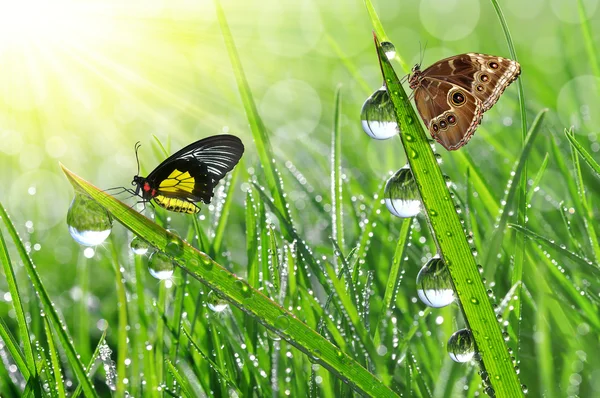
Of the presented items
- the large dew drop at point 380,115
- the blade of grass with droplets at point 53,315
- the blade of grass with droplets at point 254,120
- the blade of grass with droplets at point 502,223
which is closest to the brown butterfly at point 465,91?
the blade of grass with droplets at point 502,223

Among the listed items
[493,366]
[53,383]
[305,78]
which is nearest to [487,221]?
[493,366]

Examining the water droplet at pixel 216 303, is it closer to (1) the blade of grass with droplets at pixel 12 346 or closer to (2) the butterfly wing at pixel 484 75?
(1) the blade of grass with droplets at pixel 12 346

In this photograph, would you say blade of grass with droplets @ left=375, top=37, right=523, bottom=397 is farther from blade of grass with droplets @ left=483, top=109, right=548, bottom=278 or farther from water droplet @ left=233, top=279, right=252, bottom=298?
blade of grass with droplets @ left=483, top=109, right=548, bottom=278

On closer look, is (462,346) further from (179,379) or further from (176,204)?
(176,204)

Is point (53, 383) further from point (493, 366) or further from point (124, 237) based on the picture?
point (124, 237)

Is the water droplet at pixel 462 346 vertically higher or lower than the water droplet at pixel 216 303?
lower

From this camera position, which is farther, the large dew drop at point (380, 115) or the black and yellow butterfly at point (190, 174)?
the black and yellow butterfly at point (190, 174)

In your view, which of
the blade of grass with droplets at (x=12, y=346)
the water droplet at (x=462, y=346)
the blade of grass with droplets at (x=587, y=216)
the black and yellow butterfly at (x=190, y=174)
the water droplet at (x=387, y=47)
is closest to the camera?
the water droplet at (x=462, y=346)
